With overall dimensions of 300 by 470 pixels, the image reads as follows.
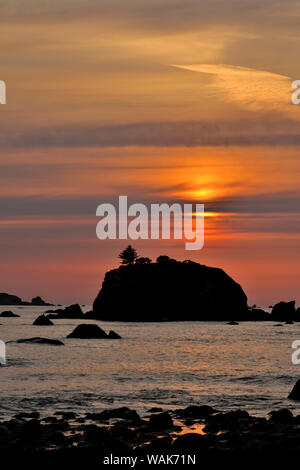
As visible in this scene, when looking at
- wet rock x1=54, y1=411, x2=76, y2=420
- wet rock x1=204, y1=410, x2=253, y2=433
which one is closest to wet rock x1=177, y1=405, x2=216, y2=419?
wet rock x1=204, y1=410, x2=253, y2=433

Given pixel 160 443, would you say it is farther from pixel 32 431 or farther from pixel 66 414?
pixel 66 414

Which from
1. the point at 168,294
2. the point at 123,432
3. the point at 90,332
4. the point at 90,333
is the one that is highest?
the point at 168,294

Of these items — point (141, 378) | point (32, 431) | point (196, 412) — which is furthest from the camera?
point (141, 378)

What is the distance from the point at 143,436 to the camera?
1088 inches

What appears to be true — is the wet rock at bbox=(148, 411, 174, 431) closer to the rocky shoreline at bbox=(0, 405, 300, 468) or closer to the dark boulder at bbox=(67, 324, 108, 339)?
the rocky shoreline at bbox=(0, 405, 300, 468)

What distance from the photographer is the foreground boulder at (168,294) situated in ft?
616

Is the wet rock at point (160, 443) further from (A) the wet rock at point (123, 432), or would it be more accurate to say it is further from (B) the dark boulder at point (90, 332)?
(B) the dark boulder at point (90, 332)

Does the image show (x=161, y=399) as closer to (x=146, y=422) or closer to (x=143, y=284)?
(x=146, y=422)

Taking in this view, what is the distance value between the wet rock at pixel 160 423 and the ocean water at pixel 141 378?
14.8 feet

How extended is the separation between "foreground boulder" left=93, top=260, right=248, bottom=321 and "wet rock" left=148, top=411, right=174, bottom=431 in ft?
509

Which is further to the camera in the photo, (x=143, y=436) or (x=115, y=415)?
(x=115, y=415)

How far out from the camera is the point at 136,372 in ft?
192

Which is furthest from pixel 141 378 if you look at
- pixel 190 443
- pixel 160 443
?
pixel 190 443

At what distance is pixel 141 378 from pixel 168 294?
453 feet
